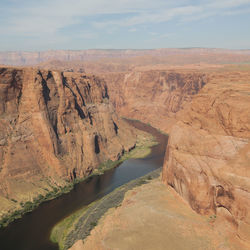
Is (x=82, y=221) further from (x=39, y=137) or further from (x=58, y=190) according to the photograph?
(x=39, y=137)

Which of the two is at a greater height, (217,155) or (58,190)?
(217,155)

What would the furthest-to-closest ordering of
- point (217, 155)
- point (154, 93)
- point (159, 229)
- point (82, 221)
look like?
point (154, 93) < point (82, 221) < point (217, 155) < point (159, 229)

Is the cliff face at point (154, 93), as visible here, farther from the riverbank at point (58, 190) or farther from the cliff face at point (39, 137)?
the cliff face at point (39, 137)

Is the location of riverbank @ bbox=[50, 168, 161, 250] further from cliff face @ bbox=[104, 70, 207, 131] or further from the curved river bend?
cliff face @ bbox=[104, 70, 207, 131]

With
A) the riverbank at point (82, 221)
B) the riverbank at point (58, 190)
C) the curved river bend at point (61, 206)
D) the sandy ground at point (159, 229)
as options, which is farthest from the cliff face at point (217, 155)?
the riverbank at point (58, 190)

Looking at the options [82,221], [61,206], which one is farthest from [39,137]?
[82,221]

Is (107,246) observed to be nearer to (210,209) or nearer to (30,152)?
(210,209)
